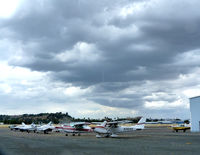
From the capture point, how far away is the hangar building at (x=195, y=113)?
5364 cm

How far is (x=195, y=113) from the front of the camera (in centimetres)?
5441

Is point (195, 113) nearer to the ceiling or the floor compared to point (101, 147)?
nearer to the ceiling

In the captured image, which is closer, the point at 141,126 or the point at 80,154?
the point at 80,154

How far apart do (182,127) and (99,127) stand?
2596cm

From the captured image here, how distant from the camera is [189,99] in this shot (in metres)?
56.7

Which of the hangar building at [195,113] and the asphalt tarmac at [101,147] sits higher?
the hangar building at [195,113]

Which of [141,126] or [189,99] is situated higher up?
[189,99]

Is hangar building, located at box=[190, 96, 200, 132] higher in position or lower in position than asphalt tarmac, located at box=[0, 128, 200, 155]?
higher

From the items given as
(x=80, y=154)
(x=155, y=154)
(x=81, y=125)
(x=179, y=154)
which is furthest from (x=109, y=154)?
(x=81, y=125)

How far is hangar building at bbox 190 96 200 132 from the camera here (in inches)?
2112

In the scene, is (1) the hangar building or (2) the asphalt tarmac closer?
(2) the asphalt tarmac

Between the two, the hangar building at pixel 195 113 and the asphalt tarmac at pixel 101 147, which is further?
the hangar building at pixel 195 113

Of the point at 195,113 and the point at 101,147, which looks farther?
the point at 195,113

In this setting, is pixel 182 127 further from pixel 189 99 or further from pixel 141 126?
pixel 141 126
